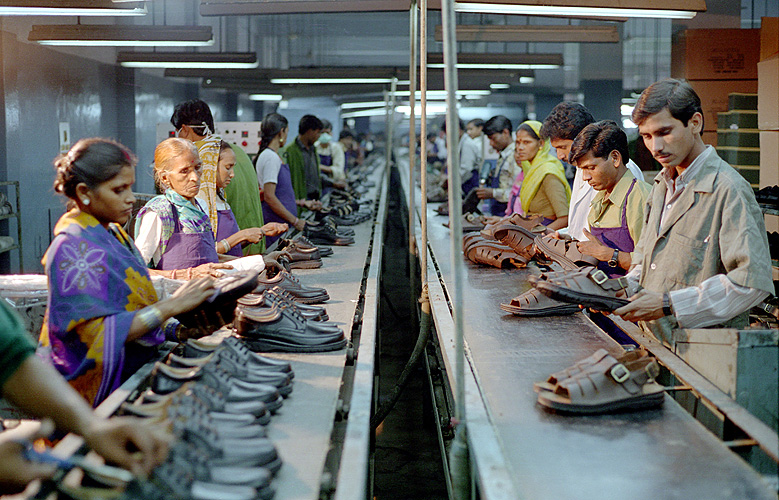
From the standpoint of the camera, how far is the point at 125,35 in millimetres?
6520

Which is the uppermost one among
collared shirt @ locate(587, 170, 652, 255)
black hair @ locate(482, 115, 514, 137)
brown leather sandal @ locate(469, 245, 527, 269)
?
black hair @ locate(482, 115, 514, 137)

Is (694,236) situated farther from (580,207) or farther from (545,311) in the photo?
(580,207)

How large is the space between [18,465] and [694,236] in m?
2.13

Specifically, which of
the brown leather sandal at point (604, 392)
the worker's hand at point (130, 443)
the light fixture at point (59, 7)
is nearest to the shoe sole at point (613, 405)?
the brown leather sandal at point (604, 392)

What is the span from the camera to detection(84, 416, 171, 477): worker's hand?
1.53 meters

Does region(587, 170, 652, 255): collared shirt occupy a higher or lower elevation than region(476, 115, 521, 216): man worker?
lower

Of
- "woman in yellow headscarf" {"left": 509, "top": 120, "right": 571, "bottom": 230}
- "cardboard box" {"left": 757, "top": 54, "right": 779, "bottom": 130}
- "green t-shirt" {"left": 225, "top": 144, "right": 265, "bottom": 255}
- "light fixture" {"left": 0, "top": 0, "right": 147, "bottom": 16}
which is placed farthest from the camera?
"cardboard box" {"left": 757, "top": 54, "right": 779, "bottom": 130}

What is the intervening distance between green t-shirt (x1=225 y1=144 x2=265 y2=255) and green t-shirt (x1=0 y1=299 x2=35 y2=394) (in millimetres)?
3524

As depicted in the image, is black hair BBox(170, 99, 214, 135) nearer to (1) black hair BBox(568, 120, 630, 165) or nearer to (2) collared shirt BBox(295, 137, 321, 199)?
(1) black hair BBox(568, 120, 630, 165)

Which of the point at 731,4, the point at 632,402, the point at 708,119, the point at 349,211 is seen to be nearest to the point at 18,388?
the point at 632,402

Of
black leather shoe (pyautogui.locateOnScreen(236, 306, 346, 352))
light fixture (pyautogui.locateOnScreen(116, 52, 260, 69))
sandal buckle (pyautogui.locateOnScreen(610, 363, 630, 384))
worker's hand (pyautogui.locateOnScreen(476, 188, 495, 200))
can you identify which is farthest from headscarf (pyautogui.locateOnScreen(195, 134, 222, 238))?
worker's hand (pyautogui.locateOnScreen(476, 188, 495, 200))

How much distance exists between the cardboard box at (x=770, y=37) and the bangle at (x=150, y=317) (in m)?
5.19

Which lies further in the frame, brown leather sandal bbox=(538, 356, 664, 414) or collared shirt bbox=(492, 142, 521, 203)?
collared shirt bbox=(492, 142, 521, 203)

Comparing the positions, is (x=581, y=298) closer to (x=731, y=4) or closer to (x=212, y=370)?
(x=212, y=370)
